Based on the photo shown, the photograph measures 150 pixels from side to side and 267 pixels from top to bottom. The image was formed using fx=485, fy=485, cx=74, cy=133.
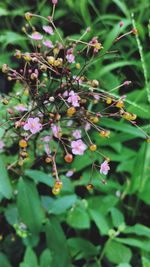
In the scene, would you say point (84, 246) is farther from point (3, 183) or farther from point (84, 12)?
point (84, 12)

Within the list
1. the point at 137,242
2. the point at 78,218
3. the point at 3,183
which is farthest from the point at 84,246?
the point at 3,183

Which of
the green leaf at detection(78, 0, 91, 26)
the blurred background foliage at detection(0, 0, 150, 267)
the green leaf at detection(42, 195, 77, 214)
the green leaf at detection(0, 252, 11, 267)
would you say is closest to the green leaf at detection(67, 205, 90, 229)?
the blurred background foliage at detection(0, 0, 150, 267)

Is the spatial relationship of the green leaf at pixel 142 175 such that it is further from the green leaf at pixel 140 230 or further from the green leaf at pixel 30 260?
the green leaf at pixel 30 260

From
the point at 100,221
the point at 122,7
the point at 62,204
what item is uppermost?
the point at 122,7

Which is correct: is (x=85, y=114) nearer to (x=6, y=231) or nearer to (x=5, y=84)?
(x=6, y=231)

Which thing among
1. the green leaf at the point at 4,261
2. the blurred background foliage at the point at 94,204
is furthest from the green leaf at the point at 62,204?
the green leaf at the point at 4,261

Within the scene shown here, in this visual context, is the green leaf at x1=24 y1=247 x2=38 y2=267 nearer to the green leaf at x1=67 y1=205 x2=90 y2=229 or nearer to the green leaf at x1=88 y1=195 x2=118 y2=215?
the green leaf at x1=67 y1=205 x2=90 y2=229
